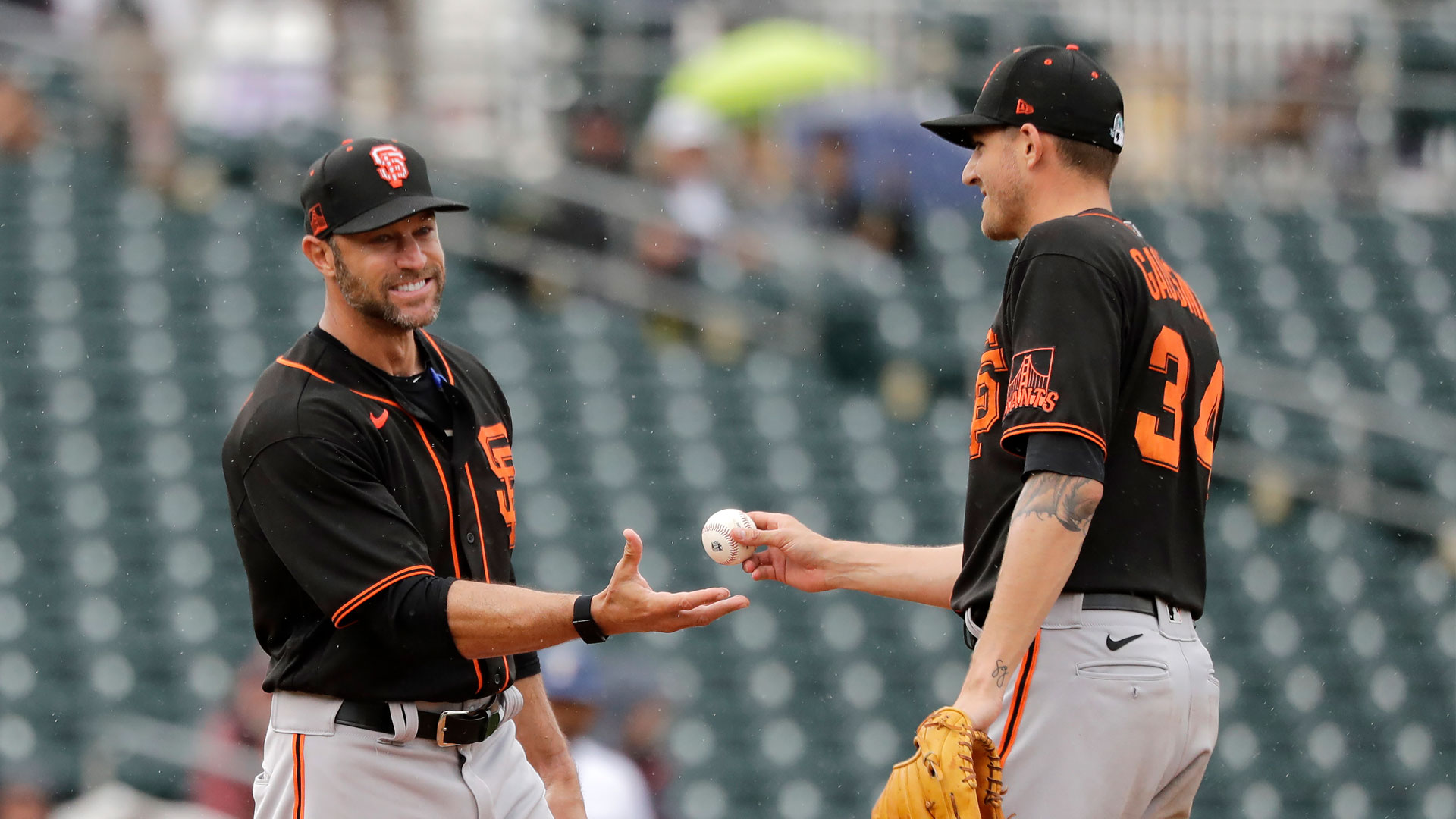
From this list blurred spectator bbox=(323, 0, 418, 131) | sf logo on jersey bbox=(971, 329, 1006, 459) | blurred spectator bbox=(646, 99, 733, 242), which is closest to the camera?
sf logo on jersey bbox=(971, 329, 1006, 459)

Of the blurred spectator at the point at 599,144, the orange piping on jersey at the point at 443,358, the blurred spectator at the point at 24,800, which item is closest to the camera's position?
the orange piping on jersey at the point at 443,358

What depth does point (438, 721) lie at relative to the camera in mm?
3166

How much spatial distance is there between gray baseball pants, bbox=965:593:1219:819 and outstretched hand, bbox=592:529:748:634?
0.54m

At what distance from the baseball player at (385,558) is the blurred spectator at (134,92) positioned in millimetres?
6090

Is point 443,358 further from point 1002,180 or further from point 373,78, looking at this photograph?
point 373,78

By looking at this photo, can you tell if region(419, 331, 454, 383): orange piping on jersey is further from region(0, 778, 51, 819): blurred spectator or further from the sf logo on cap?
region(0, 778, 51, 819): blurred spectator

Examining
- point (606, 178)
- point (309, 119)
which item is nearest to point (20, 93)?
point (309, 119)

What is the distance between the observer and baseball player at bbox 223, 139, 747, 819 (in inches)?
118

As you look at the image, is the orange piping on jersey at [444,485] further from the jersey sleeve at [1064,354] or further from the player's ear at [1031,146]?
the player's ear at [1031,146]

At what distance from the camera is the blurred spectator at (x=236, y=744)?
643 centimetres

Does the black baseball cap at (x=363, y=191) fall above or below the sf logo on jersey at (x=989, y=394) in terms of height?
above

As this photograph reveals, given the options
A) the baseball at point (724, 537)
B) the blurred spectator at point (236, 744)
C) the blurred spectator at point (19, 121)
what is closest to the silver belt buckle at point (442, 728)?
the baseball at point (724, 537)

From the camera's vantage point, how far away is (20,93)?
899 centimetres

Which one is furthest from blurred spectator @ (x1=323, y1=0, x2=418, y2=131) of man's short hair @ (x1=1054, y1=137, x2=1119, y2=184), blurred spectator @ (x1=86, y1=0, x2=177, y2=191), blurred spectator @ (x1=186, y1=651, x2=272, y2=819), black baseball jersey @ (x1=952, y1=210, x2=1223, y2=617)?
black baseball jersey @ (x1=952, y1=210, x2=1223, y2=617)
